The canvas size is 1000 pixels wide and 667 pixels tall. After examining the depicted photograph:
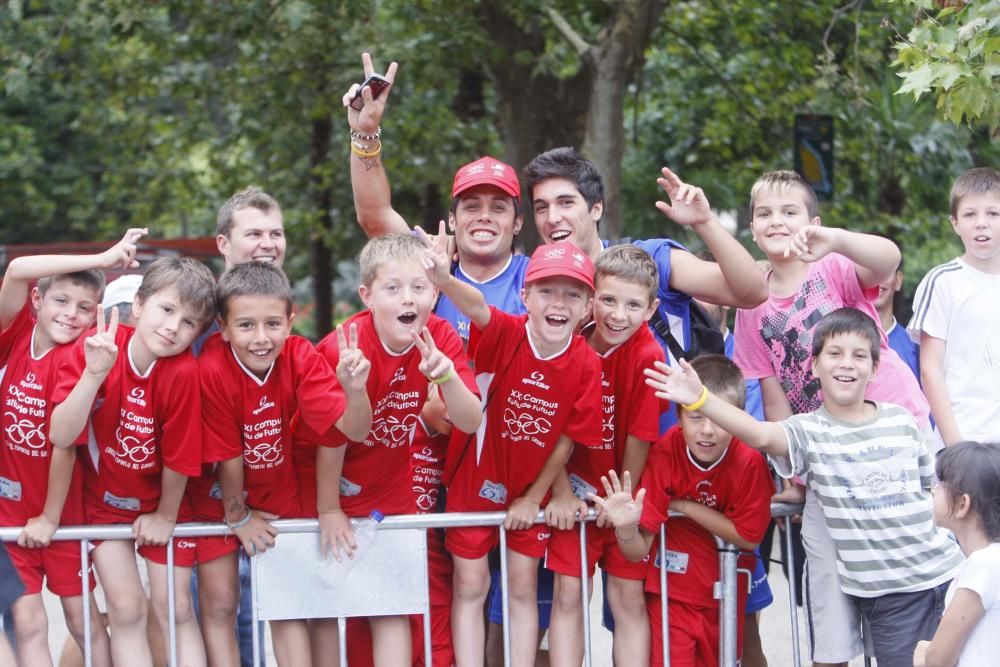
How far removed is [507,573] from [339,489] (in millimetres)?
721

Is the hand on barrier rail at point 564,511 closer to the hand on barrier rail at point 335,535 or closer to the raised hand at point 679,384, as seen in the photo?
the raised hand at point 679,384

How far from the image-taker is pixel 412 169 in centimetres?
1294

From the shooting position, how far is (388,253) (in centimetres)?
443

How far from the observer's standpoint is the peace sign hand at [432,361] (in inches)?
160

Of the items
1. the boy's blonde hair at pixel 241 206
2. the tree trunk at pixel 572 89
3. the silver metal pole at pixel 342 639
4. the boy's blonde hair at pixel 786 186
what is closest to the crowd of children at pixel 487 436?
the silver metal pole at pixel 342 639

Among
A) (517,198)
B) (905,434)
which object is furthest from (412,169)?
(905,434)

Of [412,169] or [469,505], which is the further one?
[412,169]

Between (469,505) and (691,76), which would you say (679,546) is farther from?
(691,76)

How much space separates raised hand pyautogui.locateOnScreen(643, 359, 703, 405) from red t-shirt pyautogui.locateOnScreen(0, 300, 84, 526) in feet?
7.22

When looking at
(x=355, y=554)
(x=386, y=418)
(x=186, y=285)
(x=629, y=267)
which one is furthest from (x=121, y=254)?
(x=629, y=267)

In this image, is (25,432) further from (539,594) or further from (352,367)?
(539,594)

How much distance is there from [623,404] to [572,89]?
7379 mm

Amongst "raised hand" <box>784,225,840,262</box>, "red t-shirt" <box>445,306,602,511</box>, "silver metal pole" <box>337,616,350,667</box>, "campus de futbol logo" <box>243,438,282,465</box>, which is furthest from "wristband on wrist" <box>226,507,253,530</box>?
"raised hand" <box>784,225,840,262</box>

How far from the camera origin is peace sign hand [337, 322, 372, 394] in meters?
4.05
